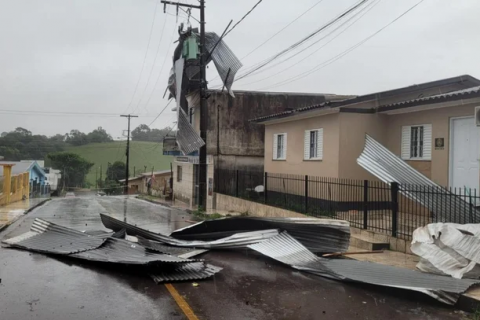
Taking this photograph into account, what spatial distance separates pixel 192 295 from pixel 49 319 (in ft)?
6.22

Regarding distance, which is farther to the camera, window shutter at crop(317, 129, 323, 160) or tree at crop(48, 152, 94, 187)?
tree at crop(48, 152, 94, 187)

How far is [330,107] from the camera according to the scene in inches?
553

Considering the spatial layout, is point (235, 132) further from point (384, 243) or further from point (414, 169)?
point (384, 243)

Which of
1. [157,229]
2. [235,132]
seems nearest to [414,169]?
[157,229]

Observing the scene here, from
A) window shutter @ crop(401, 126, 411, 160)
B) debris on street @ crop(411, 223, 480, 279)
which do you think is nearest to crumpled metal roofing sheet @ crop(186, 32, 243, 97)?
window shutter @ crop(401, 126, 411, 160)

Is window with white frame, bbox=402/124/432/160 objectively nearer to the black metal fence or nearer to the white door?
the white door

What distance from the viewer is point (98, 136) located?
98438 millimetres

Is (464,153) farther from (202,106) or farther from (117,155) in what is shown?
(117,155)

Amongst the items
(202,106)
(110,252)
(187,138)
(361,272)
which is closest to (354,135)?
(361,272)

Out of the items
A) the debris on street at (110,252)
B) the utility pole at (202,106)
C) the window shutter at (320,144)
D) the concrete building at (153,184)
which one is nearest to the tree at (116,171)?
the concrete building at (153,184)

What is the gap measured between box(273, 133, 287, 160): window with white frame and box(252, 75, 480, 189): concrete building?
8 centimetres

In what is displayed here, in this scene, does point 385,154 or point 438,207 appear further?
point 385,154

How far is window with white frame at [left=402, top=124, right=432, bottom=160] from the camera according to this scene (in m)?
12.6

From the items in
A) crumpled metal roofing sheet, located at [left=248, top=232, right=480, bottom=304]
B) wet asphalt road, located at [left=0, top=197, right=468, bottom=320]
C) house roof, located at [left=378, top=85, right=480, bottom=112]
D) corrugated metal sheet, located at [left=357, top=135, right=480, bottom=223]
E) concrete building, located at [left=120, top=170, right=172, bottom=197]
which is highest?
house roof, located at [left=378, top=85, right=480, bottom=112]
